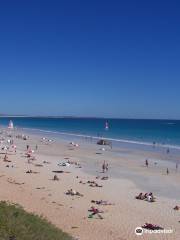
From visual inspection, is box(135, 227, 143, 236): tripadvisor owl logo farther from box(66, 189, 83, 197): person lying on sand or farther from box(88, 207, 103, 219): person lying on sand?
box(66, 189, 83, 197): person lying on sand

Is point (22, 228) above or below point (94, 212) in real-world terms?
above

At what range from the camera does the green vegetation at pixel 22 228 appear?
1051cm

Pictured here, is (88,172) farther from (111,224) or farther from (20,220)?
(20,220)

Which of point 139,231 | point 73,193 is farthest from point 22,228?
point 73,193

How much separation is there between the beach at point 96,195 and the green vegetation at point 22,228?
2.94 meters

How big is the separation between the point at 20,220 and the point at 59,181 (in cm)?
1567

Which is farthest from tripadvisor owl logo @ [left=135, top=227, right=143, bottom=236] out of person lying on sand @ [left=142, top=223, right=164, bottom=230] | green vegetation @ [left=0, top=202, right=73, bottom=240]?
green vegetation @ [left=0, top=202, right=73, bottom=240]

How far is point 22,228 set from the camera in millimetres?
11047

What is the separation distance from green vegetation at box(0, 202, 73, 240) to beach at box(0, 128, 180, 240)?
9.63ft

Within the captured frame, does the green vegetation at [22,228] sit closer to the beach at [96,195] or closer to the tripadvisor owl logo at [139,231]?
the beach at [96,195]

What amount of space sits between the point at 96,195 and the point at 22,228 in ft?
40.2

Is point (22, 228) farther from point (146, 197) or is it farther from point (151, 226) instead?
point (146, 197)

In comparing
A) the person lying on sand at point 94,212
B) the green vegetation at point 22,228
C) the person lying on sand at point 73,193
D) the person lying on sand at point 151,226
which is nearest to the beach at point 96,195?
the person lying on sand at point 94,212

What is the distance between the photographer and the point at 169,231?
16.5 meters
